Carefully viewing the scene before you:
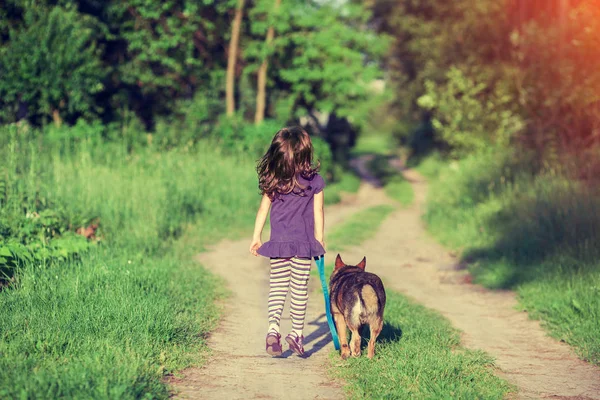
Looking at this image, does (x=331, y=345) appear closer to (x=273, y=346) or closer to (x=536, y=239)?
(x=273, y=346)

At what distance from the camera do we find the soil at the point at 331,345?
5.27 metres

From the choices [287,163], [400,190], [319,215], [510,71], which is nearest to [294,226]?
[319,215]

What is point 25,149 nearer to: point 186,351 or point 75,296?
point 75,296

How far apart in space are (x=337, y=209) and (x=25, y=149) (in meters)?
9.51

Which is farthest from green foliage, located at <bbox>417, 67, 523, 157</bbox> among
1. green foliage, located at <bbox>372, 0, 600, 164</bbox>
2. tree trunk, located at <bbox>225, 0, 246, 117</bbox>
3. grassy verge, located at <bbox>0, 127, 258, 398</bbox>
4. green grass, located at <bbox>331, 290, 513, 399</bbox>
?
green grass, located at <bbox>331, 290, 513, 399</bbox>

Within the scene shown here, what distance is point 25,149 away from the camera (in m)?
11.8

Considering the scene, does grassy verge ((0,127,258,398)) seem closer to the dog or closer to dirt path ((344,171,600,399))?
the dog

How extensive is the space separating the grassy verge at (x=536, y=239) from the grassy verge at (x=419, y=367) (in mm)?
1416

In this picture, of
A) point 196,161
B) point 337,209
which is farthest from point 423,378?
point 337,209

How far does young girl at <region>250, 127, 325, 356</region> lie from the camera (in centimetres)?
566

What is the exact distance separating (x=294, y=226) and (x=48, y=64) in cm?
1498

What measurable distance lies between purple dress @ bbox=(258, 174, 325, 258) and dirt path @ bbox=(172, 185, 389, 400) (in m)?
0.99

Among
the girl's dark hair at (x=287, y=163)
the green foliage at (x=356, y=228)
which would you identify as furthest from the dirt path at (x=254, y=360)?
the green foliage at (x=356, y=228)

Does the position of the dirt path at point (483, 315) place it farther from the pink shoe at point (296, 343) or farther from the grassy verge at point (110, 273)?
the grassy verge at point (110, 273)
